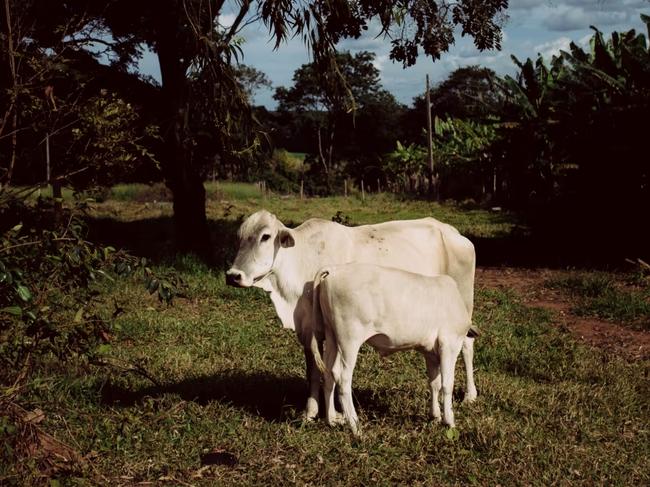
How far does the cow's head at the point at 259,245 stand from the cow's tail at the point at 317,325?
1.31ft

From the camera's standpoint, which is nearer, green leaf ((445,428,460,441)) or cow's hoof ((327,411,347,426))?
green leaf ((445,428,460,441))

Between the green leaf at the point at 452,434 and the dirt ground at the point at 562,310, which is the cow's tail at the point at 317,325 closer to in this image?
the green leaf at the point at 452,434

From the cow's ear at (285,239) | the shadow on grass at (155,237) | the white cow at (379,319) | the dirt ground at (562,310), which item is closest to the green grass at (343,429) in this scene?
the white cow at (379,319)

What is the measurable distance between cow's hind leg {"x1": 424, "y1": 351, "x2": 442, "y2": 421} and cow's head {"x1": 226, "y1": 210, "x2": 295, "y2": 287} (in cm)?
133

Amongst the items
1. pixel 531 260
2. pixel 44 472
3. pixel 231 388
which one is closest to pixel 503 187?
pixel 531 260

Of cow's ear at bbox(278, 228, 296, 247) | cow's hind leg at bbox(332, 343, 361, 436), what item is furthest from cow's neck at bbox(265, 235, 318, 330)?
cow's hind leg at bbox(332, 343, 361, 436)

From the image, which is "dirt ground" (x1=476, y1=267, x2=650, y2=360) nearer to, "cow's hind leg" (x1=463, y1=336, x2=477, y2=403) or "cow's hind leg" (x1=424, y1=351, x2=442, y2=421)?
"cow's hind leg" (x1=463, y1=336, x2=477, y2=403)

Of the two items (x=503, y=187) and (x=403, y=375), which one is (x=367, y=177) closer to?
(x=503, y=187)

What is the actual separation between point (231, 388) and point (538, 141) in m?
15.5

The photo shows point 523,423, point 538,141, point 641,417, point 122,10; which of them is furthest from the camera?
point 538,141

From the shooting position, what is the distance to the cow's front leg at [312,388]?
561cm

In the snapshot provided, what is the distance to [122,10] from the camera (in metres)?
12.9

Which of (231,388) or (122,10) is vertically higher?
(122,10)

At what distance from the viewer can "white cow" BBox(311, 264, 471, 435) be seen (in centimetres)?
508
